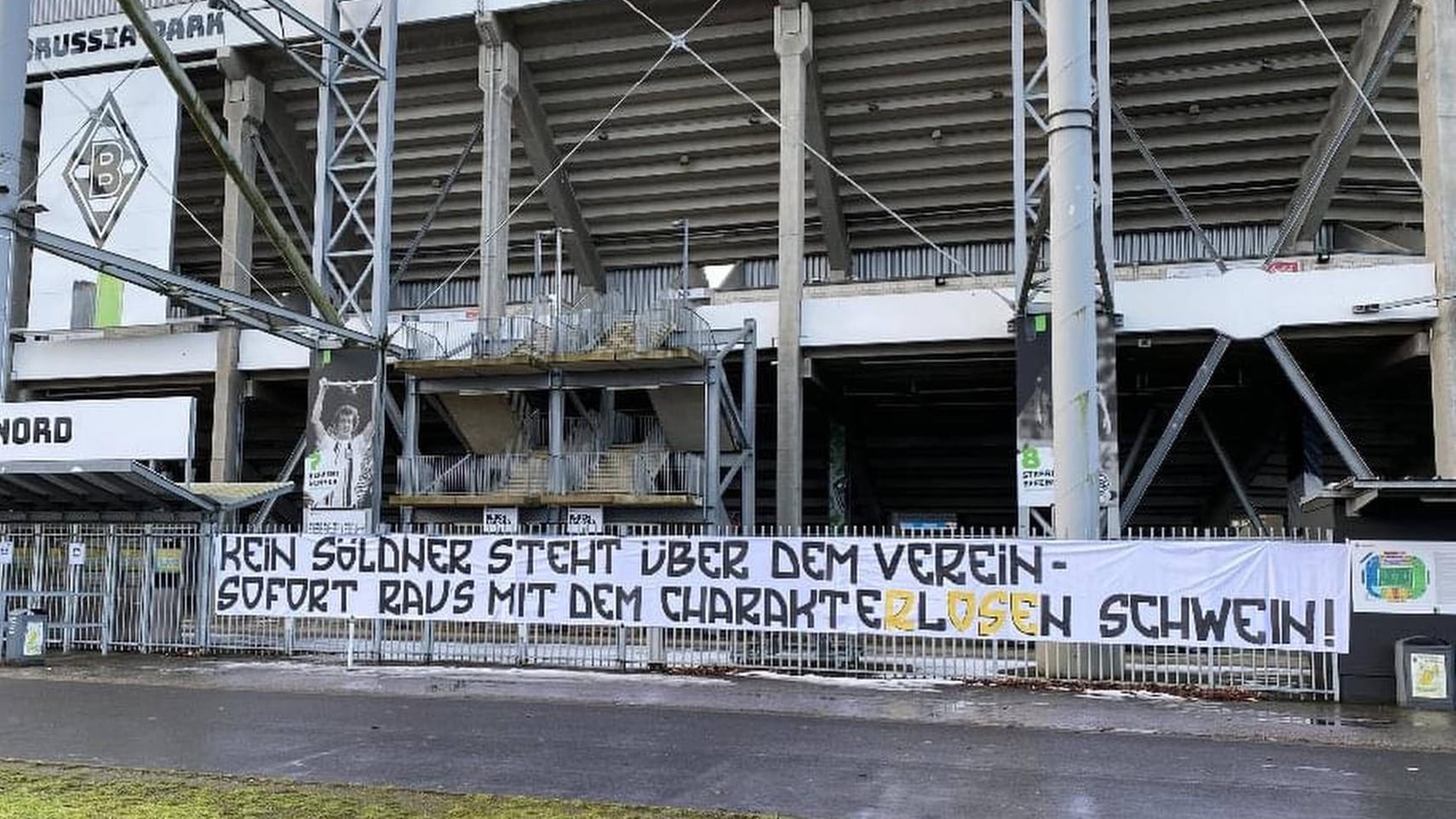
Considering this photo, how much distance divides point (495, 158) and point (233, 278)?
306 inches

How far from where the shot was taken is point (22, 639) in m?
17.2

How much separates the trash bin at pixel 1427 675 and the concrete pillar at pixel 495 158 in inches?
813

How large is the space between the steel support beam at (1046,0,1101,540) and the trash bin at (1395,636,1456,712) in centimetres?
383

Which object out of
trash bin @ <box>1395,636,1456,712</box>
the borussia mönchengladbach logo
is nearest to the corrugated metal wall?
the borussia mönchengladbach logo

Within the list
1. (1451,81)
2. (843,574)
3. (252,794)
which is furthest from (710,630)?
(1451,81)

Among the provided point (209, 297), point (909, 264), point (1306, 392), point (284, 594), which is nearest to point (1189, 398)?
point (1306, 392)

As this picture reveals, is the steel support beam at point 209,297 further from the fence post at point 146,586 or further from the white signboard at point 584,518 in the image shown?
the white signboard at point 584,518

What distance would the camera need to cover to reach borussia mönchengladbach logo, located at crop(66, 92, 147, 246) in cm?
2898

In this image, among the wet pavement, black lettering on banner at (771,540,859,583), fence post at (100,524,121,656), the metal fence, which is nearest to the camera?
the wet pavement

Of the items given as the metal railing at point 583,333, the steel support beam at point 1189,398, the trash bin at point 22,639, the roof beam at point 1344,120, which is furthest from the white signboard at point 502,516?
the roof beam at point 1344,120

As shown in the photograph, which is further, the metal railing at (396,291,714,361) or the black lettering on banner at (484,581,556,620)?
the metal railing at (396,291,714,361)

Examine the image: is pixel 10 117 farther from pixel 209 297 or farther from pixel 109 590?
pixel 109 590

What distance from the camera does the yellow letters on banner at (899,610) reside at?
595 inches

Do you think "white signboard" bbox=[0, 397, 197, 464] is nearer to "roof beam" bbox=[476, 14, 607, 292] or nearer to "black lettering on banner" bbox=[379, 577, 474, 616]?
"black lettering on banner" bbox=[379, 577, 474, 616]
